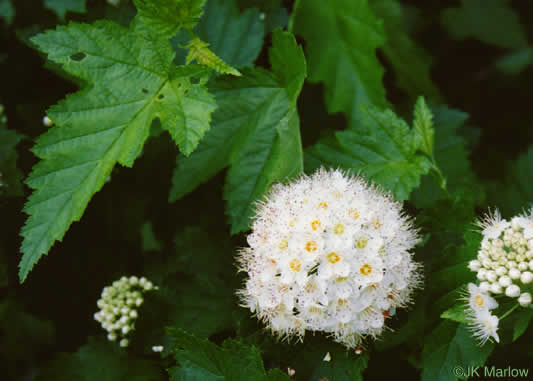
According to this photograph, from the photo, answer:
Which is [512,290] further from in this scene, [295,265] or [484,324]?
[295,265]

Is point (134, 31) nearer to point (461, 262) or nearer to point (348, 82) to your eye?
point (348, 82)

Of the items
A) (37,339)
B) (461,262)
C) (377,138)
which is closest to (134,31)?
(377,138)

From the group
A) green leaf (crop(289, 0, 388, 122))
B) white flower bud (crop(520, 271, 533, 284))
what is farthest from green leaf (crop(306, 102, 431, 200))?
white flower bud (crop(520, 271, 533, 284))

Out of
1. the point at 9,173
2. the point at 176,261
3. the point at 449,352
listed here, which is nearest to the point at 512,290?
the point at 449,352

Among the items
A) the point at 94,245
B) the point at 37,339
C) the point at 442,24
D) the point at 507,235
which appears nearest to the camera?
the point at 507,235

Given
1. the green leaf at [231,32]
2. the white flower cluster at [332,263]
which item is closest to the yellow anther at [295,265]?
the white flower cluster at [332,263]
